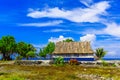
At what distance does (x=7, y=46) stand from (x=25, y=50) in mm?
11025

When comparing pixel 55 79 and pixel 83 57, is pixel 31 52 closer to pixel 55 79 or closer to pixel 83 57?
pixel 83 57

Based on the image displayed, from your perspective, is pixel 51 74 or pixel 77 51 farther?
pixel 77 51

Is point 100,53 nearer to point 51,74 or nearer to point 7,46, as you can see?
point 7,46

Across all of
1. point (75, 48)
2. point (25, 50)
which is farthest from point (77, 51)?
point (25, 50)

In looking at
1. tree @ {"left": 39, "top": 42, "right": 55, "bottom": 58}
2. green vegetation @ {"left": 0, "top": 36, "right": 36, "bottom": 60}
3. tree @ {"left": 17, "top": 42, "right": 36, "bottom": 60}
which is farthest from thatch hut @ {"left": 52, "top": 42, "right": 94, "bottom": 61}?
tree @ {"left": 39, "top": 42, "right": 55, "bottom": 58}

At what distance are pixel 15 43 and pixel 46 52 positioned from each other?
1818 cm

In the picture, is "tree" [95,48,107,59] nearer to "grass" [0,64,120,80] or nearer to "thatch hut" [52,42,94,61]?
"thatch hut" [52,42,94,61]

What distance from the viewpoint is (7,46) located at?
135 m

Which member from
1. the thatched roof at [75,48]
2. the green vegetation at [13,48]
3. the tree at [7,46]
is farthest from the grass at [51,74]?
the green vegetation at [13,48]

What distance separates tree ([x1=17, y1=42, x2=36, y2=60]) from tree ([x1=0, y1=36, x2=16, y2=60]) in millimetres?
3426

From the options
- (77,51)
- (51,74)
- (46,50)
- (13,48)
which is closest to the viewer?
(51,74)

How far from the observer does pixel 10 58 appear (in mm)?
137375

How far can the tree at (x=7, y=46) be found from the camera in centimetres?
13462

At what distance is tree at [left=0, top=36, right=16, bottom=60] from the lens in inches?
5300
